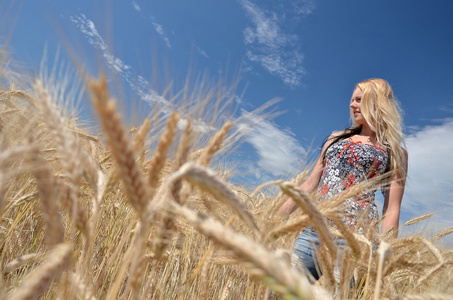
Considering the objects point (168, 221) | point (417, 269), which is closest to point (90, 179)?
point (168, 221)

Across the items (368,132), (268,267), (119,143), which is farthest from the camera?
(368,132)

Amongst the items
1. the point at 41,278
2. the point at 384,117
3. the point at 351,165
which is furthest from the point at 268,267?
the point at 384,117

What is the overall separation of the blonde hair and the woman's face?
0.07 m

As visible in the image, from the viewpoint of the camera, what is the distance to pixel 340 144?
3.04 metres

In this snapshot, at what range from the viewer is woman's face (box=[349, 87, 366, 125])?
3.12 metres

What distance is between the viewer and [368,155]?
278 centimetres

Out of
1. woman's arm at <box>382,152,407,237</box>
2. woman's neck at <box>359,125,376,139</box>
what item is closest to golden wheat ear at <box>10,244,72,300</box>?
woman's arm at <box>382,152,407,237</box>

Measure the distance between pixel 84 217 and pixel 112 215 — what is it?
1.51m

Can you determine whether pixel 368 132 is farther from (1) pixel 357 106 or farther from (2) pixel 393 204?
(2) pixel 393 204

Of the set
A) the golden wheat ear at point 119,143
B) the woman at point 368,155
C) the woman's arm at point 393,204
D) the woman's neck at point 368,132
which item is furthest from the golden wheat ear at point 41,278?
the woman's neck at point 368,132

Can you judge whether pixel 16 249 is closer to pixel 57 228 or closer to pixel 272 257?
pixel 57 228

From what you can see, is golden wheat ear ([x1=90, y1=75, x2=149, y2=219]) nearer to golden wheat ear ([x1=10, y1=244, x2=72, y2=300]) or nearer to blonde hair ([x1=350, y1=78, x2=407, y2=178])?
golden wheat ear ([x1=10, y1=244, x2=72, y2=300])

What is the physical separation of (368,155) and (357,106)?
63cm

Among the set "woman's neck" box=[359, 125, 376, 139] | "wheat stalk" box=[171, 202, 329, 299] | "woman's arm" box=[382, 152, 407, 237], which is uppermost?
"woman's neck" box=[359, 125, 376, 139]
